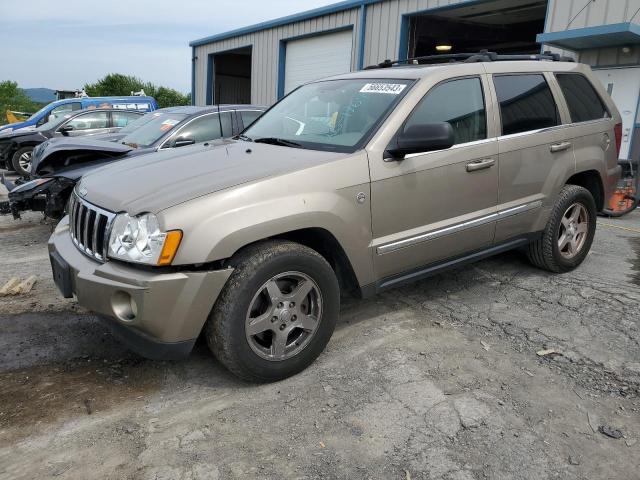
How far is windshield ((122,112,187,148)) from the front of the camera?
22.0ft

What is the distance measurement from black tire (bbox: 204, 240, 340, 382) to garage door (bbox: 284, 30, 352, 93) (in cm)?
1254

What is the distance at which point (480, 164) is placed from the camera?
381cm

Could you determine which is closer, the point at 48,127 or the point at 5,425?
the point at 5,425

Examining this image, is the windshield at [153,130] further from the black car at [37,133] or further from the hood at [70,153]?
the black car at [37,133]

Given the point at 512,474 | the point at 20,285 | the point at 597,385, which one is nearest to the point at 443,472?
the point at 512,474

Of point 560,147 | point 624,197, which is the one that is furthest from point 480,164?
point 624,197

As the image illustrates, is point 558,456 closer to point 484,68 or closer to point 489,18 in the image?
point 484,68

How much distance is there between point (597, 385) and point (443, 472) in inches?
50.8

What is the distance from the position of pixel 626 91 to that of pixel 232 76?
19.5 meters

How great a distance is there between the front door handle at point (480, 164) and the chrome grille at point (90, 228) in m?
2.35

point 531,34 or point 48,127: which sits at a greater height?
point 531,34

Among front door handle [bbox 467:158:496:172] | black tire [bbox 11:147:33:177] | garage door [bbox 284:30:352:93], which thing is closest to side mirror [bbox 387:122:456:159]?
front door handle [bbox 467:158:496:172]

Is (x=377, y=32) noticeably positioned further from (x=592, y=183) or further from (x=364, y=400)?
(x=364, y=400)

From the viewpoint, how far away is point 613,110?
5.01 meters
